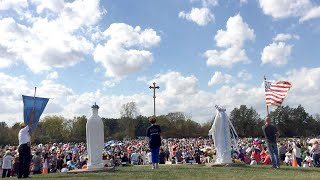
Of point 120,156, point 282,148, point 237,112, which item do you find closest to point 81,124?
point 237,112

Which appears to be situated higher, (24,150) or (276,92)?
(276,92)

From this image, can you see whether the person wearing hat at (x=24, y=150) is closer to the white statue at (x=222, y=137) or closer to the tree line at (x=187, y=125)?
the white statue at (x=222, y=137)

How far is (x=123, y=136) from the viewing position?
325ft

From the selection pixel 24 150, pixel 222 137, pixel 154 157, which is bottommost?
pixel 154 157

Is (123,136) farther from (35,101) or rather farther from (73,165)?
(35,101)

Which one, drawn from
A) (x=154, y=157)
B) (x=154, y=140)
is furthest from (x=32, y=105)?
(x=154, y=157)

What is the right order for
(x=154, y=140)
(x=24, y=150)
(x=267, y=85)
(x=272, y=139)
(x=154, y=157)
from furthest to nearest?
(x=267, y=85) → (x=154, y=157) → (x=154, y=140) → (x=272, y=139) → (x=24, y=150)

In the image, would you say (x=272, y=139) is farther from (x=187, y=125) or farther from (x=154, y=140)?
(x=187, y=125)

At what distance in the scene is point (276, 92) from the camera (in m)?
16.8

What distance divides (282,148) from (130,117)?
73.2 m

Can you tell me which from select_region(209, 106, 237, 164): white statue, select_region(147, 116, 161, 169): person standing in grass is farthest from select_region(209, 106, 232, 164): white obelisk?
select_region(147, 116, 161, 169): person standing in grass

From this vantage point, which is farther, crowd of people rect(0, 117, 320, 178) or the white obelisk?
the white obelisk

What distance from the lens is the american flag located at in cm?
1661

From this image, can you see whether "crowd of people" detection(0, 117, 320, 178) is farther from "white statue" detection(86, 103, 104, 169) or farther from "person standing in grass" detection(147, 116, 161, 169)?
"white statue" detection(86, 103, 104, 169)
